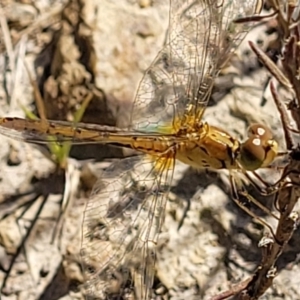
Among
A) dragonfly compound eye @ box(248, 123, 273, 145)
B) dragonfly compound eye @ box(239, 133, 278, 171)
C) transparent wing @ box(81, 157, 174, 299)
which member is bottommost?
transparent wing @ box(81, 157, 174, 299)

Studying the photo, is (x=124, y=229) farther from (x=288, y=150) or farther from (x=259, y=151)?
(x=288, y=150)

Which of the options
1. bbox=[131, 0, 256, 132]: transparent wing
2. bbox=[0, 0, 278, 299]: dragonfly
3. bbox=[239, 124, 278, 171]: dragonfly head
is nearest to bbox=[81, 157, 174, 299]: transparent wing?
bbox=[0, 0, 278, 299]: dragonfly

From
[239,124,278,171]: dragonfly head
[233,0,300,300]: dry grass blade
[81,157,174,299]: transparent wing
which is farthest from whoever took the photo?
[81,157,174,299]: transparent wing

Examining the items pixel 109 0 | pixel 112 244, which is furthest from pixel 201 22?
pixel 112 244

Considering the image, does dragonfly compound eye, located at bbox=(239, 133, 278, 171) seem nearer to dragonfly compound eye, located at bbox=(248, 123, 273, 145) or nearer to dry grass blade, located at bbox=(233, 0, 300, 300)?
dragonfly compound eye, located at bbox=(248, 123, 273, 145)

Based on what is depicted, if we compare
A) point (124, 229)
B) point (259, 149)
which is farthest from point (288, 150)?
point (124, 229)

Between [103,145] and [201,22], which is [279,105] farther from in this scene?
[103,145]

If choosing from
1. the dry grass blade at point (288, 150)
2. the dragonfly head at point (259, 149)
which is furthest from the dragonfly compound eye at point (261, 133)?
the dry grass blade at point (288, 150)

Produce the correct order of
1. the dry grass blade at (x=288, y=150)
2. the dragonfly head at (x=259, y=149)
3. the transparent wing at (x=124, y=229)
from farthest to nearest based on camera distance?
the transparent wing at (x=124, y=229)
the dragonfly head at (x=259, y=149)
the dry grass blade at (x=288, y=150)

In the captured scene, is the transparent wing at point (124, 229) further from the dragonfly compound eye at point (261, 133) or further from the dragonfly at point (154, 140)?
the dragonfly compound eye at point (261, 133)
